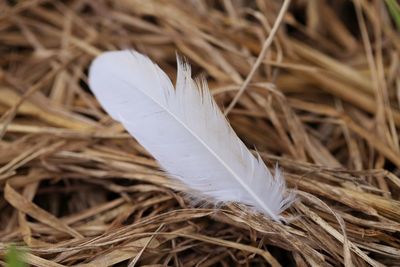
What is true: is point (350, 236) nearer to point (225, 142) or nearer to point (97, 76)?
point (225, 142)

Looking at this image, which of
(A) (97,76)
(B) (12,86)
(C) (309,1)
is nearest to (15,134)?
(B) (12,86)

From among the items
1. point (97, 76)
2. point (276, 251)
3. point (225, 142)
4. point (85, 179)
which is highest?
point (97, 76)

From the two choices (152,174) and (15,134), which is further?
(15,134)

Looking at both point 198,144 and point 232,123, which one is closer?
point 198,144
